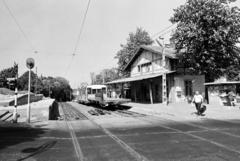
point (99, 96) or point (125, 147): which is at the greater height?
point (99, 96)

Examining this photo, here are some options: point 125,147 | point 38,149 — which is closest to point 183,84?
point 125,147

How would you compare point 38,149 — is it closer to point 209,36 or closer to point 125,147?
point 125,147

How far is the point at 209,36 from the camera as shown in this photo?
76.2 ft

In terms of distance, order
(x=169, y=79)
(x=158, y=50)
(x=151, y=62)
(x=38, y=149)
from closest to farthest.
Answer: (x=38, y=149), (x=169, y=79), (x=158, y=50), (x=151, y=62)

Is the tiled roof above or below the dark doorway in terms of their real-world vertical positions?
above

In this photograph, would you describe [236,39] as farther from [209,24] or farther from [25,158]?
[25,158]

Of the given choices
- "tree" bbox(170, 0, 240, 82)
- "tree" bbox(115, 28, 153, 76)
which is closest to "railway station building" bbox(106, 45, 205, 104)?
"tree" bbox(170, 0, 240, 82)

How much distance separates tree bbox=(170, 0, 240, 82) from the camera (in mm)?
23031

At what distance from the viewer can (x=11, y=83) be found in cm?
1164

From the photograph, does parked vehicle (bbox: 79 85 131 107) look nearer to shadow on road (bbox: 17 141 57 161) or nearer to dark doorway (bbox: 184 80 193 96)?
dark doorway (bbox: 184 80 193 96)

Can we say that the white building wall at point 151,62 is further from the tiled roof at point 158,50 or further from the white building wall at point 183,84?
the white building wall at point 183,84

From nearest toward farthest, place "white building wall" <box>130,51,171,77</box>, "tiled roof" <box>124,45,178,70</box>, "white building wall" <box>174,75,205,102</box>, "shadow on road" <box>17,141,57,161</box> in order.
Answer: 1. "shadow on road" <box>17,141,57,161</box>
2. "white building wall" <box>174,75,205,102</box>
3. "tiled roof" <box>124,45,178,70</box>
4. "white building wall" <box>130,51,171,77</box>

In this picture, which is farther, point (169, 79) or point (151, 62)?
point (151, 62)

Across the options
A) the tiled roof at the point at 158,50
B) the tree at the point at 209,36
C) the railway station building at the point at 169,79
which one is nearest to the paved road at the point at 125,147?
the railway station building at the point at 169,79
